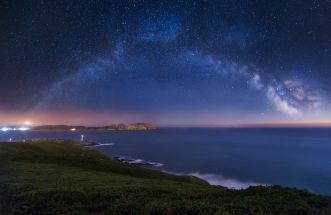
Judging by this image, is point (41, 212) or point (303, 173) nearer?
point (41, 212)

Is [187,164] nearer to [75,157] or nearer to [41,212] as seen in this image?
[75,157]

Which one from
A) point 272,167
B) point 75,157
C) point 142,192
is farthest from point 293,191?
point 272,167

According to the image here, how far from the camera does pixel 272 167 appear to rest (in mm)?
91000

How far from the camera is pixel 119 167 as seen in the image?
50719 mm

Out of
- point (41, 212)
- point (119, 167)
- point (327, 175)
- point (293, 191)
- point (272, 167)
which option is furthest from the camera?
point (272, 167)

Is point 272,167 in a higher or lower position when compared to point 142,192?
lower

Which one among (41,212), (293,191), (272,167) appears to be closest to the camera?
(41,212)

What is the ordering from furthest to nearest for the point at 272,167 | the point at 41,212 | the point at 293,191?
the point at 272,167 < the point at 293,191 < the point at 41,212

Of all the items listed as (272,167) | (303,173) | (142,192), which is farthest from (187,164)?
(142,192)

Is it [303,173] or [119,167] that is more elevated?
[119,167]

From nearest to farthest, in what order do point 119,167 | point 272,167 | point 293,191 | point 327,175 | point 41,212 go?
point 41,212
point 293,191
point 119,167
point 327,175
point 272,167

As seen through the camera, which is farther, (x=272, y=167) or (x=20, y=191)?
(x=272, y=167)

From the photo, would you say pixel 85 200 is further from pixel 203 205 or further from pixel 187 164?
pixel 187 164

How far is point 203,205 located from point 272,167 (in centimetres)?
8018
